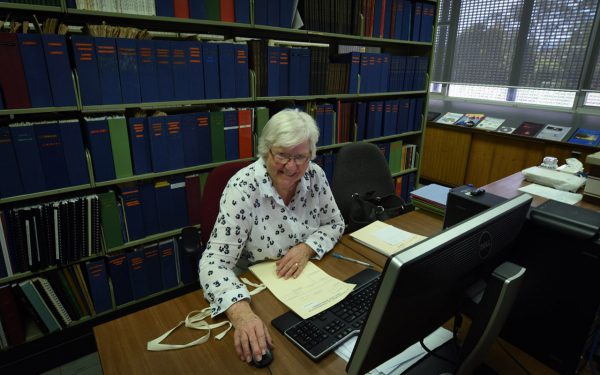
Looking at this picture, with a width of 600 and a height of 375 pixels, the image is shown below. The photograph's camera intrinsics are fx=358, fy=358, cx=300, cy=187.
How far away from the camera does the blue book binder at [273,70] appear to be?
2.32 meters

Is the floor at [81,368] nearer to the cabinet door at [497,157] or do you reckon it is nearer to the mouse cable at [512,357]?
the mouse cable at [512,357]

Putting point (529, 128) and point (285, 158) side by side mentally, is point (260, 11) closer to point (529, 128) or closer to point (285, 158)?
point (285, 158)

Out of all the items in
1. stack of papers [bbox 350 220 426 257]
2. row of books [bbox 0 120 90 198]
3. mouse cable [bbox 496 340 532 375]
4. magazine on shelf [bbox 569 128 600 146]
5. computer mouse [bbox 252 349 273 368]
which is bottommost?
mouse cable [bbox 496 340 532 375]

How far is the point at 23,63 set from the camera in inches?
63.7

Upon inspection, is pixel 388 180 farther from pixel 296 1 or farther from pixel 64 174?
pixel 64 174

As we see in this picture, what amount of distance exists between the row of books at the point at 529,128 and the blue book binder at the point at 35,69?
13.1ft

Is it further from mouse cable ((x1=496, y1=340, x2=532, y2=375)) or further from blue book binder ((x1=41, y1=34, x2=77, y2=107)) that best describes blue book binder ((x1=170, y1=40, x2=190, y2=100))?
mouse cable ((x1=496, y1=340, x2=532, y2=375))

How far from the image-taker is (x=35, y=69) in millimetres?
1647

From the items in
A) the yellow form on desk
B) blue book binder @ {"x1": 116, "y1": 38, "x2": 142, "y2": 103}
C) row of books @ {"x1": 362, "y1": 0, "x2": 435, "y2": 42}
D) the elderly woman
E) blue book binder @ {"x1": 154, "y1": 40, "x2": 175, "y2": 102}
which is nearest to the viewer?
the yellow form on desk

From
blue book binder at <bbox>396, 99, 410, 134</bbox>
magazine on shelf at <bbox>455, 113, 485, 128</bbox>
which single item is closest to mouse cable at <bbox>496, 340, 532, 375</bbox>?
blue book binder at <bbox>396, 99, 410, 134</bbox>

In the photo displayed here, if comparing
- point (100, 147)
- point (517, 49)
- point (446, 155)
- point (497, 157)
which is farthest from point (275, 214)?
point (517, 49)

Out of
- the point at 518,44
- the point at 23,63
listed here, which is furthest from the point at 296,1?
the point at 518,44

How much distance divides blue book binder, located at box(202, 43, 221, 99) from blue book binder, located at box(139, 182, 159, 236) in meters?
0.64

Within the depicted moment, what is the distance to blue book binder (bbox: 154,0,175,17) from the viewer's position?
1874 millimetres
